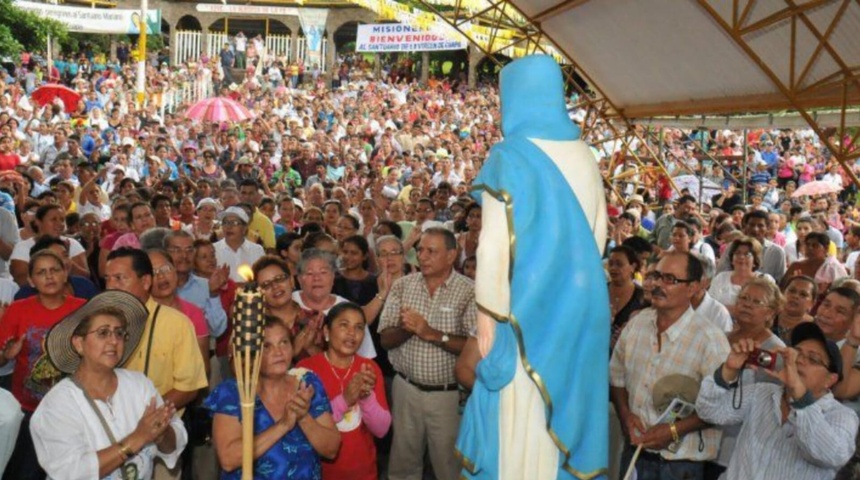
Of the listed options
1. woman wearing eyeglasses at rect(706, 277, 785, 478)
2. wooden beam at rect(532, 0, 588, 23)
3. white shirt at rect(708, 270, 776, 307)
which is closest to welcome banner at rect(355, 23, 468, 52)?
wooden beam at rect(532, 0, 588, 23)

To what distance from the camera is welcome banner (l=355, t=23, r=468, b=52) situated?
29.3 metres

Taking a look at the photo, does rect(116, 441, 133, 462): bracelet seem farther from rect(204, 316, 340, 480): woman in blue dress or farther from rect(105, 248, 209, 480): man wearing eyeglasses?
rect(105, 248, 209, 480): man wearing eyeglasses

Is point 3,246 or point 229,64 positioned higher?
point 229,64

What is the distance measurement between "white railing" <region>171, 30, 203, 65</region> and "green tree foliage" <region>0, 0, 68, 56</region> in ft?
42.1

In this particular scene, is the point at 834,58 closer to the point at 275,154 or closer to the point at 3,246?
the point at 3,246

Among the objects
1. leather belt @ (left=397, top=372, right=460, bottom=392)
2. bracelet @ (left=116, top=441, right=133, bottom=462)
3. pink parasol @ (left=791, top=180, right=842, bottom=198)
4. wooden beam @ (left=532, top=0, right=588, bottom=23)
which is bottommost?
leather belt @ (left=397, top=372, right=460, bottom=392)

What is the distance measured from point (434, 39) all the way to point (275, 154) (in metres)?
10.6

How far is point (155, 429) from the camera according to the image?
4129mm

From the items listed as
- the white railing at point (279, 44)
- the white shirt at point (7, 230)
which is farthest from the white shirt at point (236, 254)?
the white railing at point (279, 44)

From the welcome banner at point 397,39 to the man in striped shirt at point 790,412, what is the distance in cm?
2520

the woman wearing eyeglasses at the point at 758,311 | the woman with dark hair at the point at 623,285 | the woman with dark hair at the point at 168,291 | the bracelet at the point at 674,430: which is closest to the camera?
the bracelet at the point at 674,430

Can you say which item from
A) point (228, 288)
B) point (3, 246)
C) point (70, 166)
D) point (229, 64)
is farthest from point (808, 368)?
point (229, 64)

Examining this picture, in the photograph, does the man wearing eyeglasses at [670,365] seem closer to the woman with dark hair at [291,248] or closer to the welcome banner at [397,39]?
the woman with dark hair at [291,248]

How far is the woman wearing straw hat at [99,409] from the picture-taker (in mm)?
4035
